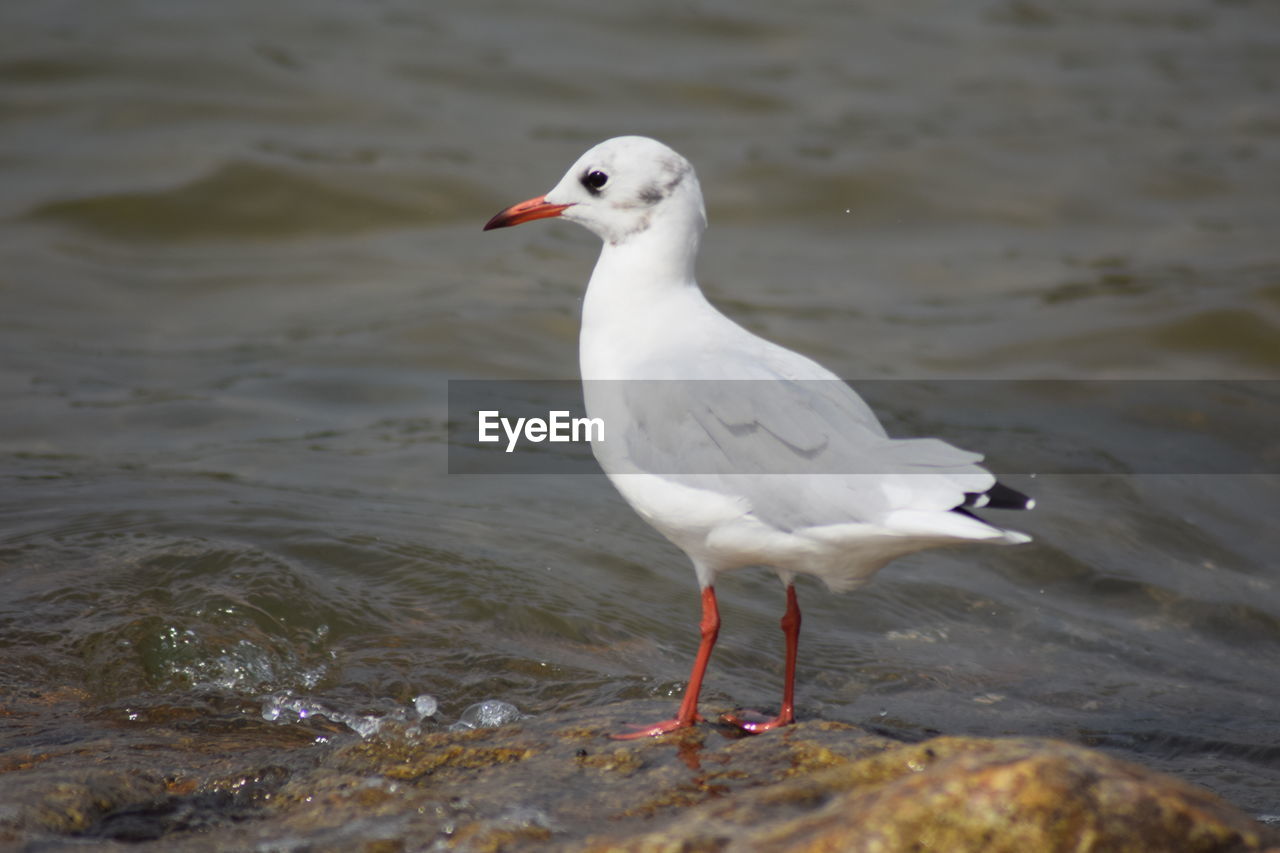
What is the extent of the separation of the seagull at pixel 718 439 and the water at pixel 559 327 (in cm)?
106

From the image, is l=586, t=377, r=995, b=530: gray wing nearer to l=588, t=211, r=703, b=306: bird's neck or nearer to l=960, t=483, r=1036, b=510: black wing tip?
l=960, t=483, r=1036, b=510: black wing tip

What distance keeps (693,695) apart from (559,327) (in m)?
5.48

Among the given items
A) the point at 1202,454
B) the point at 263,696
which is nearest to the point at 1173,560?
the point at 1202,454

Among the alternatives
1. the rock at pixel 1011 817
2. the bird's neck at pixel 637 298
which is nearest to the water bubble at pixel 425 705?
the bird's neck at pixel 637 298

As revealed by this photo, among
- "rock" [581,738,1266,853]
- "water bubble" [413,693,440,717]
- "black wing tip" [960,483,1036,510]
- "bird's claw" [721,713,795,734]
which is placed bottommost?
"water bubble" [413,693,440,717]

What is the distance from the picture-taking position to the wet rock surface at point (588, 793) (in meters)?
2.69

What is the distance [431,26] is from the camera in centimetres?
1353

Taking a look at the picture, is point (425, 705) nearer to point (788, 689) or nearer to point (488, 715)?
point (488, 715)

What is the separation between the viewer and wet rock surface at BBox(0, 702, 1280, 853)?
2.69 m

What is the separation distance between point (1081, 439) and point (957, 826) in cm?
570

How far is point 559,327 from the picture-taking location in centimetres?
930

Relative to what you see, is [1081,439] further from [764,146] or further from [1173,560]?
[764,146]

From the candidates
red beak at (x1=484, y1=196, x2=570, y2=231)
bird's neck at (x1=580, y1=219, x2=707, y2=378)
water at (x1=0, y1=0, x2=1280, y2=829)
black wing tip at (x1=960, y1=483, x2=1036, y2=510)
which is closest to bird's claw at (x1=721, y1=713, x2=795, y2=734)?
water at (x1=0, y1=0, x2=1280, y2=829)

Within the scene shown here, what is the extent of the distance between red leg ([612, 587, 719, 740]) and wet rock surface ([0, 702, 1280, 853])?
2.7 inches
